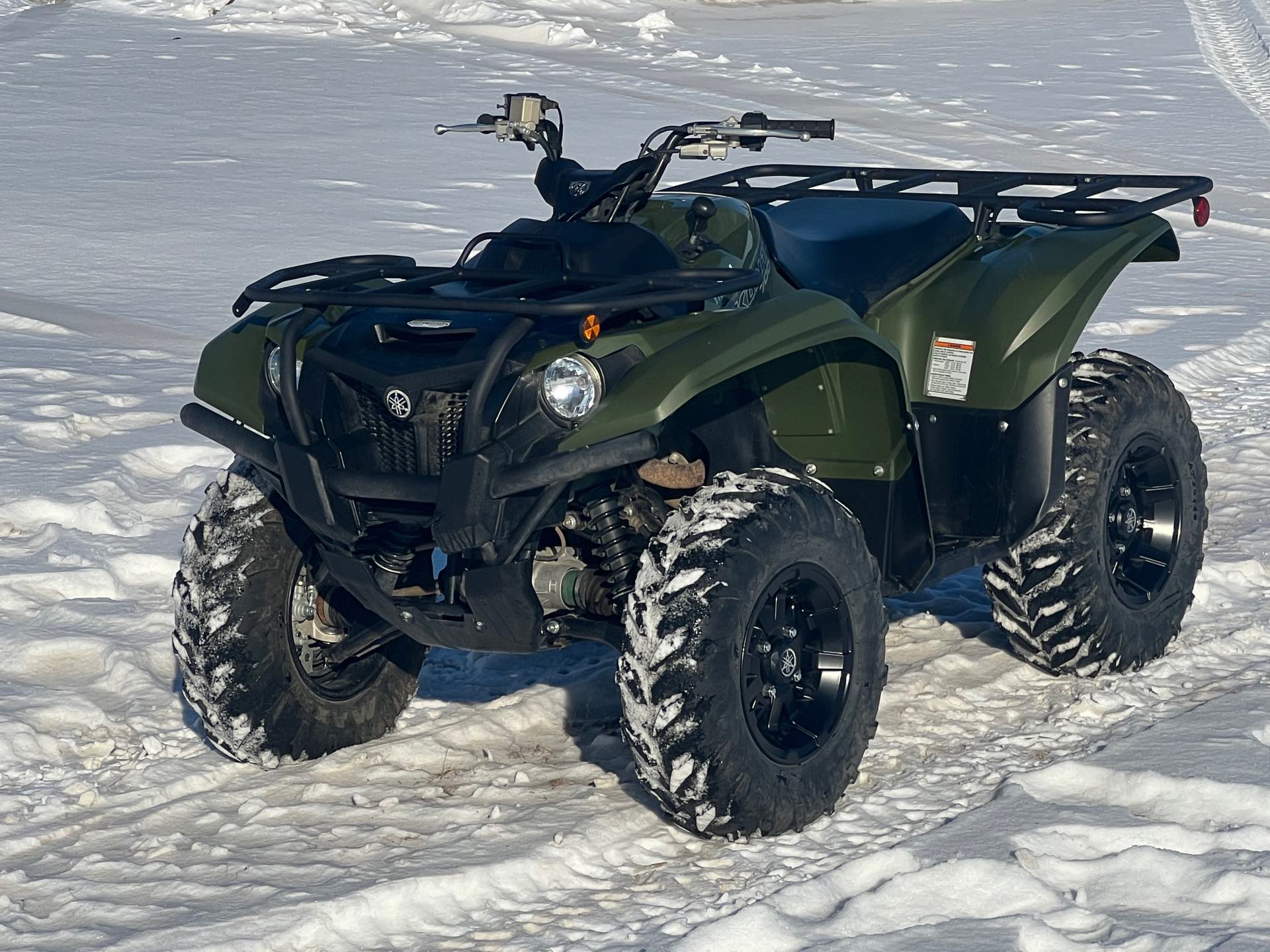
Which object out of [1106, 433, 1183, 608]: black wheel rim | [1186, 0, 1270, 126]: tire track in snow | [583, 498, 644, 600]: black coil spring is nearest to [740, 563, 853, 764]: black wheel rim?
[583, 498, 644, 600]: black coil spring

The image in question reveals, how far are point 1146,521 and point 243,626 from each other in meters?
2.78

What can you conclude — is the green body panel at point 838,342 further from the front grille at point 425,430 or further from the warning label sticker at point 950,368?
the front grille at point 425,430

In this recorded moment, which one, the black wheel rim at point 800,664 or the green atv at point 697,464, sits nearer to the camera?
the green atv at point 697,464

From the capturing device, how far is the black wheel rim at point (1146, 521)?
506 centimetres

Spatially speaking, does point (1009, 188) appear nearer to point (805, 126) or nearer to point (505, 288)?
point (805, 126)

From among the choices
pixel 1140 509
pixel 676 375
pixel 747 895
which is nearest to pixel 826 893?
pixel 747 895

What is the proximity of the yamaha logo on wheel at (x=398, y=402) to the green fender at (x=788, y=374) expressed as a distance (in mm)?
315

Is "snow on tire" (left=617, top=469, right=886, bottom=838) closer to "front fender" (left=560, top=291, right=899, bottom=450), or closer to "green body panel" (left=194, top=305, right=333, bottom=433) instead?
"front fender" (left=560, top=291, right=899, bottom=450)

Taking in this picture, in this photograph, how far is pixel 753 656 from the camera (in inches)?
153

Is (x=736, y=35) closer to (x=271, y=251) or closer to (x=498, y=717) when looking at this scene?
(x=271, y=251)

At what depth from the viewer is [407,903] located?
11.8ft

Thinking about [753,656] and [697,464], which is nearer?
[753,656]

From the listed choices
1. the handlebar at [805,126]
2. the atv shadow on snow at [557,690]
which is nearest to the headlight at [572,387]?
the handlebar at [805,126]

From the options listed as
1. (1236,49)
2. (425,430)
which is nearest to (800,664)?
(425,430)
